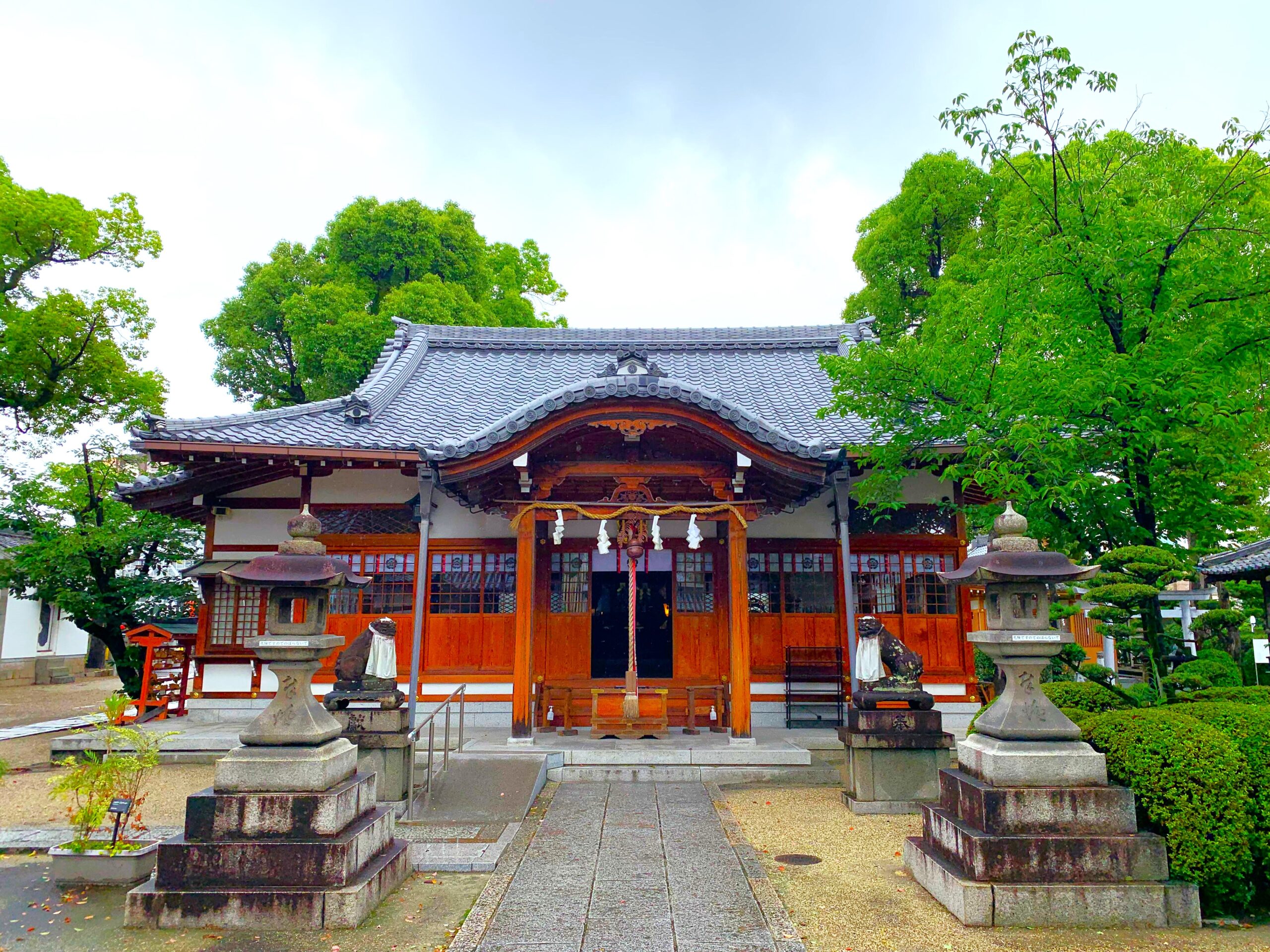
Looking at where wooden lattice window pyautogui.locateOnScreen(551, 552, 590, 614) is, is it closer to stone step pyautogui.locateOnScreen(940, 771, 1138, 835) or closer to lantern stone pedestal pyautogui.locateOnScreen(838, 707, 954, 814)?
lantern stone pedestal pyautogui.locateOnScreen(838, 707, 954, 814)

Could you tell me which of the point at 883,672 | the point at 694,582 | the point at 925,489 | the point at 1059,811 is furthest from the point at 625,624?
the point at 1059,811

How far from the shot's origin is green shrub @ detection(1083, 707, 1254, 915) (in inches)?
Result: 188

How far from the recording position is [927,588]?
39.2 feet

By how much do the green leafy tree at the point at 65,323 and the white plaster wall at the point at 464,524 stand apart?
8.02m

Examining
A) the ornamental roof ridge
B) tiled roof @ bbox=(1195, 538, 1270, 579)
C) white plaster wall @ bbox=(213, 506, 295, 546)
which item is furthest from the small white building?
tiled roof @ bbox=(1195, 538, 1270, 579)

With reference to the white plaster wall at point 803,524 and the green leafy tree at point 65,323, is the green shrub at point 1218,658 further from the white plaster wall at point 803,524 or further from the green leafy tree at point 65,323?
the green leafy tree at point 65,323

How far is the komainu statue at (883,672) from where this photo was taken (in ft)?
26.3

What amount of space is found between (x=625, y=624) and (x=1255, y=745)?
8.33 meters

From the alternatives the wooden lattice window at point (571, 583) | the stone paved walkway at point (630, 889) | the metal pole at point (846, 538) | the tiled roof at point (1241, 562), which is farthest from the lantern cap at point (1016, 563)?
the tiled roof at point (1241, 562)

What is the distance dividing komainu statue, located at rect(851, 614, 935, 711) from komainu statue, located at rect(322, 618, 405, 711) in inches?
202

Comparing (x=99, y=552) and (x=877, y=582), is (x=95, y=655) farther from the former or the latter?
(x=877, y=582)

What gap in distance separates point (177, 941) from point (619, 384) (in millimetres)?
6687

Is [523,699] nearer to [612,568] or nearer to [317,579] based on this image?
[612,568]

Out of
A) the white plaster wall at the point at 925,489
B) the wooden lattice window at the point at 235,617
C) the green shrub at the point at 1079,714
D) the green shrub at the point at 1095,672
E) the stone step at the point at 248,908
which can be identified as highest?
the white plaster wall at the point at 925,489
